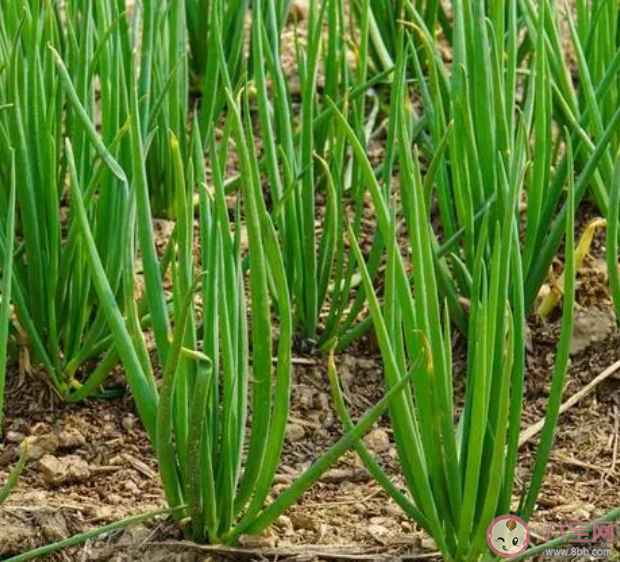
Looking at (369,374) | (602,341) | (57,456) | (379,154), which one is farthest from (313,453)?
(379,154)

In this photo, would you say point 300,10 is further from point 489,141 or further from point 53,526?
point 53,526

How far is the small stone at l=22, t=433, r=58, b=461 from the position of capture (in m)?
1.77

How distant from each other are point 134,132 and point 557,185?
0.68 meters

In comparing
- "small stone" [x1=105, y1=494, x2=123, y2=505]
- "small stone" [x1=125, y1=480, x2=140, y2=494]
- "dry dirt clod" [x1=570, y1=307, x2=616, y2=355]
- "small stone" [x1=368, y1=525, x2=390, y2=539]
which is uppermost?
"dry dirt clod" [x1=570, y1=307, x2=616, y2=355]

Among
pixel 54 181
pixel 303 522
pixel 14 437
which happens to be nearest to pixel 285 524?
pixel 303 522

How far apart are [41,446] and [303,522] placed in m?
0.41

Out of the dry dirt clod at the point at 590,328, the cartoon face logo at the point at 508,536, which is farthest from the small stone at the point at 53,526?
the dry dirt clod at the point at 590,328

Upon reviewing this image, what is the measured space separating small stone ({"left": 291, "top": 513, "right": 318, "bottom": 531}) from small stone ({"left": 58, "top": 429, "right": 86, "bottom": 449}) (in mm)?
353

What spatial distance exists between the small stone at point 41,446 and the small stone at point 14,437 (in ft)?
0.08

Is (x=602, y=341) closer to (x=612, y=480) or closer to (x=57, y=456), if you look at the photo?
(x=612, y=480)

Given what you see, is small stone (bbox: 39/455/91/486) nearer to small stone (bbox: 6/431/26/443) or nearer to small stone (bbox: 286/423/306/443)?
small stone (bbox: 6/431/26/443)

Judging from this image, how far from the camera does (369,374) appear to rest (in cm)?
193

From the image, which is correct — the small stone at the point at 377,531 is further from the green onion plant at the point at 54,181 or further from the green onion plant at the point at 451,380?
the green onion plant at the point at 54,181

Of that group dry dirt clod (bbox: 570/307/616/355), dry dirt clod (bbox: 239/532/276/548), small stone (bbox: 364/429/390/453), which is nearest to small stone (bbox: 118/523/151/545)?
dry dirt clod (bbox: 239/532/276/548)
